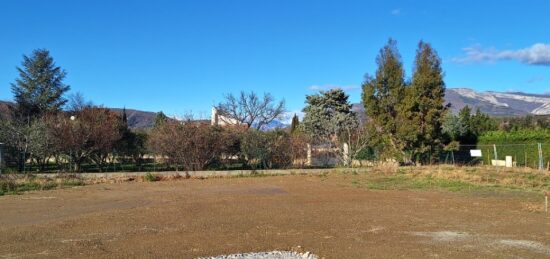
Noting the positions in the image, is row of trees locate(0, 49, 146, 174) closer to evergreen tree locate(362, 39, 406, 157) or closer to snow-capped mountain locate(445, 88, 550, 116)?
evergreen tree locate(362, 39, 406, 157)

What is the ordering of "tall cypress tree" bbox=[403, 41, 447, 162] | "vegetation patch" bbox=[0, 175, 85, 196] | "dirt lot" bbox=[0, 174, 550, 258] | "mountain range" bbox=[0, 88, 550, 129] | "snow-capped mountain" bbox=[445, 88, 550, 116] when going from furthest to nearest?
"snow-capped mountain" bbox=[445, 88, 550, 116] → "mountain range" bbox=[0, 88, 550, 129] → "tall cypress tree" bbox=[403, 41, 447, 162] → "vegetation patch" bbox=[0, 175, 85, 196] → "dirt lot" bbox=[0, 174, 550, 258]

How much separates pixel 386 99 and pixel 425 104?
2.49 meters

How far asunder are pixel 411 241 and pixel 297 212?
14.0ft

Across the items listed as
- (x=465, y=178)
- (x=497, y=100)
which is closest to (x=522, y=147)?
(x=465, y=178)

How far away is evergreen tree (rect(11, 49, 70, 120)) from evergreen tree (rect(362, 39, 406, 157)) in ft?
100

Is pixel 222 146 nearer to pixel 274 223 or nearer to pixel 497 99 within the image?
pixel 274 223

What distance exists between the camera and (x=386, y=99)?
3167cm

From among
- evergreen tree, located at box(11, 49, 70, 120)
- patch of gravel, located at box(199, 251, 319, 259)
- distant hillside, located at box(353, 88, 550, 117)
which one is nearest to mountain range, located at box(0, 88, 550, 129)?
distant hillside, located at box(353, 88, 550, 117)

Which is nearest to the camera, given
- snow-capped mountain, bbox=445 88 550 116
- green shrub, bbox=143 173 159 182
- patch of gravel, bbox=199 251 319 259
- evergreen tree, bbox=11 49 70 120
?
patch of gravel, bbox=199 251 319 259

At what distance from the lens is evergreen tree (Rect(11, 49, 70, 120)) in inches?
1928

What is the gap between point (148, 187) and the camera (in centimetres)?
2014

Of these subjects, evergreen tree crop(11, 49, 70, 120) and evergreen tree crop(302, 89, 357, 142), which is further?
evergreen tree crop(11, 49, 70, 120)

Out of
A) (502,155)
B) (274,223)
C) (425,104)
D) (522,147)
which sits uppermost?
(425,104)

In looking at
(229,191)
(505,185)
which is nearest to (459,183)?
(505,185)
